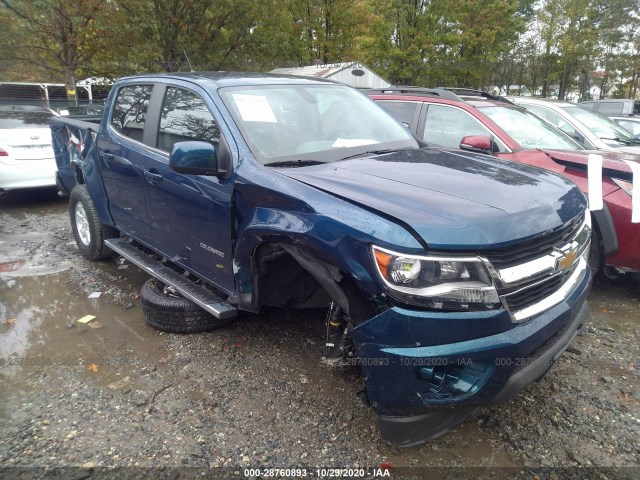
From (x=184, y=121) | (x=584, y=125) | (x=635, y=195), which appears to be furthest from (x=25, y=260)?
(x=584, y=125)

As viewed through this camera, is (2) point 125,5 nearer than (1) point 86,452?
→ No

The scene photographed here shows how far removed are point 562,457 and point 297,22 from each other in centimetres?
2337

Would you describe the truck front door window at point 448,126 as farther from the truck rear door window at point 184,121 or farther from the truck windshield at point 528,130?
the truck rear door window at point 184,121

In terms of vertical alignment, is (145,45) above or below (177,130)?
above

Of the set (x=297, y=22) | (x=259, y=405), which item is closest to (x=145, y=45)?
(x=297, y=22)

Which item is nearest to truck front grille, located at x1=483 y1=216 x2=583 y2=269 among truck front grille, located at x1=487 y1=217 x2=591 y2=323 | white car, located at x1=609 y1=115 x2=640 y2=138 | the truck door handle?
truck front grille, located at x1=487 y1=217 x2=591 y2=323

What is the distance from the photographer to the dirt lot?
2461 millimetres

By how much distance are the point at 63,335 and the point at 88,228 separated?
5.69 ft

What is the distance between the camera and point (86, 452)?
8.35ft

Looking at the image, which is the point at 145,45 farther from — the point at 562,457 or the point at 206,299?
the point at 562,457

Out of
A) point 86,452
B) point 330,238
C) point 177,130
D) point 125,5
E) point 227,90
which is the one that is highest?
point 125,5

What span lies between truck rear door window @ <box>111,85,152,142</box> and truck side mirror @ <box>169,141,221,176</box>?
4.32 ft

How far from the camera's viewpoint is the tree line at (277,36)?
1467 cm

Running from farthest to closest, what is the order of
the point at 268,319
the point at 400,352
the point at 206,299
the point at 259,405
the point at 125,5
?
1. the point at 125,5
2. the point at 268,319
3. the point at 206,299
4. the point at 259,405
5. the point at 400,352
